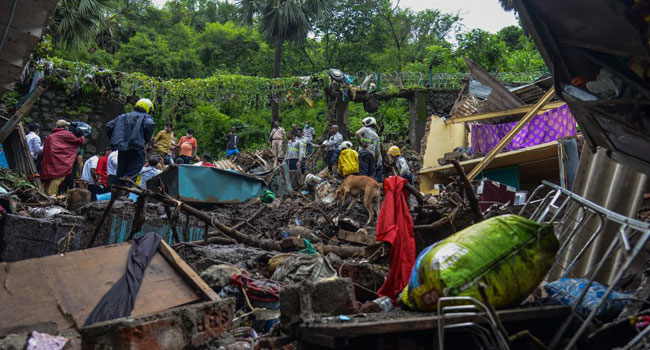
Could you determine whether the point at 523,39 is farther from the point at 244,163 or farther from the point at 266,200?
the point at 266,200

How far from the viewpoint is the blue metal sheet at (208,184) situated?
10.9m

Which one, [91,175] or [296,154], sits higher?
[296,154]

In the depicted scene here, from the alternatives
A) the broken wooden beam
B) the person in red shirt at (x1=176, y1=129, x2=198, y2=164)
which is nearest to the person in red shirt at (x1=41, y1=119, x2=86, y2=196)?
the person in red shirt at (x1=176, y1=129, x2=198, y2=164)

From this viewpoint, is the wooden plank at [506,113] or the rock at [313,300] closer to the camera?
the rock at [313,300]

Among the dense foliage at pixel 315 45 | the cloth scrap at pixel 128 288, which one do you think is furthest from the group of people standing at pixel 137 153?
the dense foliage at pixel 315 45

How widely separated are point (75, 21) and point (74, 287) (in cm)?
1265

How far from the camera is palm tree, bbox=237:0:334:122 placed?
25.7 metres

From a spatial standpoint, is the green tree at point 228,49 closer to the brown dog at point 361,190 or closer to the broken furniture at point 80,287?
the brown dog at point 361,190

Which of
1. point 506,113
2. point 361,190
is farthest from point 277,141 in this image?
point 506,113

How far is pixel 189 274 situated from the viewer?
4629 mm

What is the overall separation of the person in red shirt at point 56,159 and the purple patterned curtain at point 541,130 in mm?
10342

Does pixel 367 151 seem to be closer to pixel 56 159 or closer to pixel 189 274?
pixel 56 159

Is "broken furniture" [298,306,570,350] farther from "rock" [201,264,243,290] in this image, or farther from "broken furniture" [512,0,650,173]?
"rock" [201,264,243,290]

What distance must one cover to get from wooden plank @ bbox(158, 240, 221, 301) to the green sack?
5.34ft
